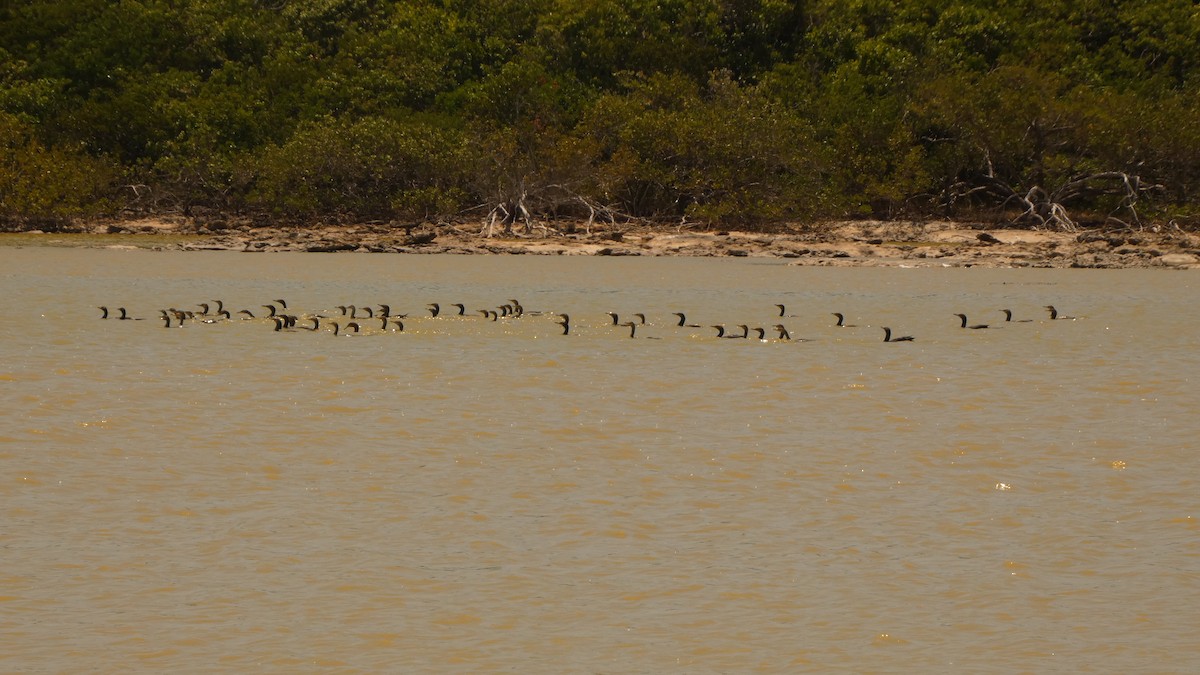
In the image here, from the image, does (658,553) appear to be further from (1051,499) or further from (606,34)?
(606,34)

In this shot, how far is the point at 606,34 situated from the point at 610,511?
49.6 m

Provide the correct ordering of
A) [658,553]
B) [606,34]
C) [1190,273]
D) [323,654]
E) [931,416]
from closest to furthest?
[323,654]
[658,553]
[931,416]
[1190,273]
[606,34]

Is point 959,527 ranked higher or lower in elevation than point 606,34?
lower

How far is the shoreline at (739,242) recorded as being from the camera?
4066cm

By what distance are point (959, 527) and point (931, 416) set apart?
5.27 meters

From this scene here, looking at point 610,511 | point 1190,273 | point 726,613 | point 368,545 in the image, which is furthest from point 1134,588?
point 1190,273

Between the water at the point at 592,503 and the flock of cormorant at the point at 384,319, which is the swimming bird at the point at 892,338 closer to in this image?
the flock of cormorant at the point at 384,319

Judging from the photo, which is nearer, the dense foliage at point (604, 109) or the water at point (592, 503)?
the water at point (592, 503)

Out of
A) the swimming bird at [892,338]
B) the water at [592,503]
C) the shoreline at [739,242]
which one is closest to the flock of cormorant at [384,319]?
the swimming bird at [892,338]

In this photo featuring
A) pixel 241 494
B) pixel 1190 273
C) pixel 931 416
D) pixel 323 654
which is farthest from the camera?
pixel 1190 273

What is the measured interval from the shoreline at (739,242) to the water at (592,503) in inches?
721

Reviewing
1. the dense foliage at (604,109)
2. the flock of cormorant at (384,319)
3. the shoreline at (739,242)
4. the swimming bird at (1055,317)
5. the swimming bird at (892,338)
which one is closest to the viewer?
the swimming bird at (892,338)

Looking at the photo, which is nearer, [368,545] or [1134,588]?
[1134,588]

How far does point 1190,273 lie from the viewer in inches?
1508
